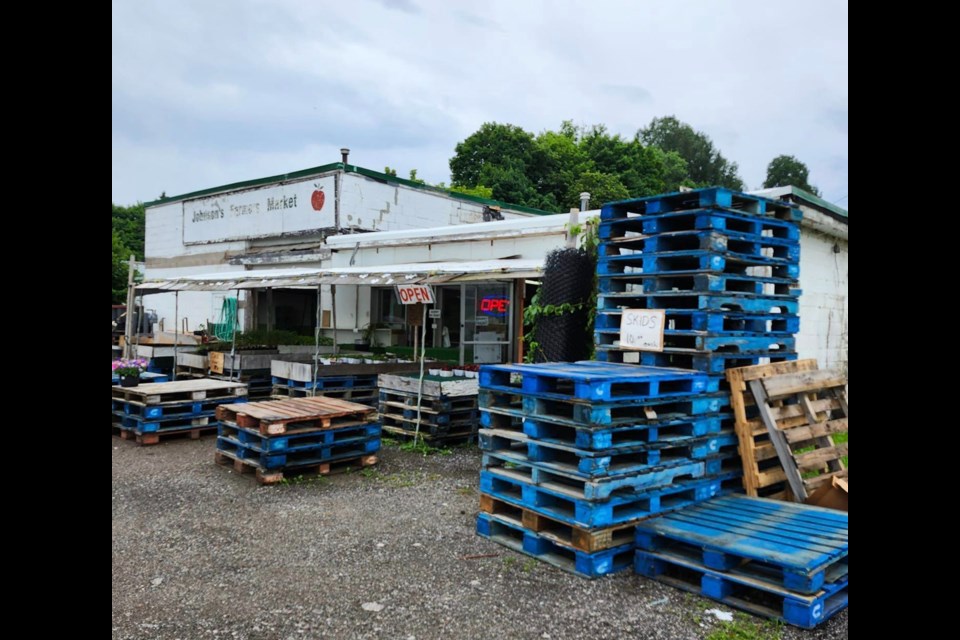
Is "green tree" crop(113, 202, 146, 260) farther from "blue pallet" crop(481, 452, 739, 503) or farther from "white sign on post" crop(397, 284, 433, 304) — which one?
"blue pallet" crop(481, 452, 739, 503)

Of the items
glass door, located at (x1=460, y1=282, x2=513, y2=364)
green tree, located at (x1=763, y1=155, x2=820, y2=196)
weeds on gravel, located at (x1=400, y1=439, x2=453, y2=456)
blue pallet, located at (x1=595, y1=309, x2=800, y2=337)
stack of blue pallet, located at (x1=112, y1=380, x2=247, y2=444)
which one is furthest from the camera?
green tree, located at (x1=763, y1=155, x2=820, y2=196)

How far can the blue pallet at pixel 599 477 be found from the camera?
4867 millimetres

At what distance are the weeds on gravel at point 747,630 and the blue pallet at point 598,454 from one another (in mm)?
1242

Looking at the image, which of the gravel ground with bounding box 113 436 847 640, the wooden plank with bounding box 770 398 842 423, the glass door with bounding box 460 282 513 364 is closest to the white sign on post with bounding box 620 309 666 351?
the wooden plank with bounding box 770 398 842 423

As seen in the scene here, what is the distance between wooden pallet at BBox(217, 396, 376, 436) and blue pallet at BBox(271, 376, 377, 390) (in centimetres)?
240

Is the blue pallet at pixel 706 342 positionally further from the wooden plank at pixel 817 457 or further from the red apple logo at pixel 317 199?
the red apple logo at pixel 317 199

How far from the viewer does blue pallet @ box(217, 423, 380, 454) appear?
7637 mm

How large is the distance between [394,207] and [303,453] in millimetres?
12387

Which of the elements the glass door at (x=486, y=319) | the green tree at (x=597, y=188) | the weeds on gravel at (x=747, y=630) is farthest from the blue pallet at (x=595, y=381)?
the green tree at (x=597, y=188)

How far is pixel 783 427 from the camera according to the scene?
586 cm

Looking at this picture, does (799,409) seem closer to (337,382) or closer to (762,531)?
(762,531)

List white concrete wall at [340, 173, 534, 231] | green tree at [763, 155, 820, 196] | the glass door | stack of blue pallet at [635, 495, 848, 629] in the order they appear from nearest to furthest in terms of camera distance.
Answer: stack of blue pallet at [635, 495, 848, 629]
the glass door
white concrete wall at [340, 173, 534, 231]
green tree at [763, 155, 820, 196]

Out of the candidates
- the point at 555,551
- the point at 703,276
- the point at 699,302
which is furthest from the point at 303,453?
the point at 703,276
